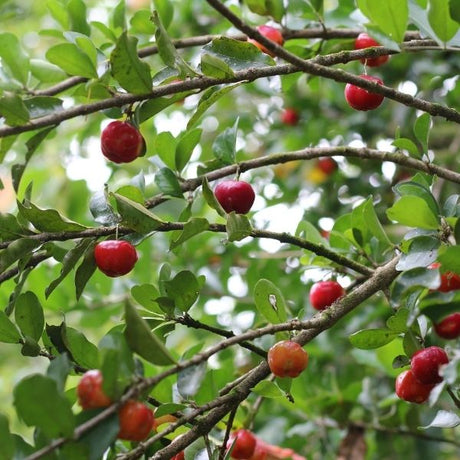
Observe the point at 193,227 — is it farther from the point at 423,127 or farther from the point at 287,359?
the point at 423,127

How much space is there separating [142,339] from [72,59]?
0.47 meters

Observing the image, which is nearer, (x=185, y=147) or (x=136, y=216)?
(x=136, y=216)

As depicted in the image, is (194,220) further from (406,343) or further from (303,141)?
(303,141)

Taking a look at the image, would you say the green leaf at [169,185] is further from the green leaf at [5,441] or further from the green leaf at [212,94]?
the green leaf at [5,441]

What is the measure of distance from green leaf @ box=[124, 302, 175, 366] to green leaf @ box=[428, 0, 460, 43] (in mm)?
583

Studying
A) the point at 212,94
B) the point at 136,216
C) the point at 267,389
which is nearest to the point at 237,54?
the point at 212,94

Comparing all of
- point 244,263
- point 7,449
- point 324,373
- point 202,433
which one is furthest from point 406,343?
point 244,263

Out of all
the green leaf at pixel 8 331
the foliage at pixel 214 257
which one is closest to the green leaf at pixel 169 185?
the foliage at pixel 214 257

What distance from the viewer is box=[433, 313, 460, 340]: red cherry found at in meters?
0.94

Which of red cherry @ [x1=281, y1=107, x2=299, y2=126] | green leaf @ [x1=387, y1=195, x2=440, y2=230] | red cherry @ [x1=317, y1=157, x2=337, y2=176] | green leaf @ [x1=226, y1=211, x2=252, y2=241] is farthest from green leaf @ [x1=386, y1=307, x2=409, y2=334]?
red cherry @ [x1=281, y1=107, x2=299, y2=126]

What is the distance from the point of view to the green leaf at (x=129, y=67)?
3.09 ft

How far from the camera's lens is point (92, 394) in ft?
2.57

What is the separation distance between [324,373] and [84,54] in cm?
128

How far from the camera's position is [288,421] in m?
2.04
